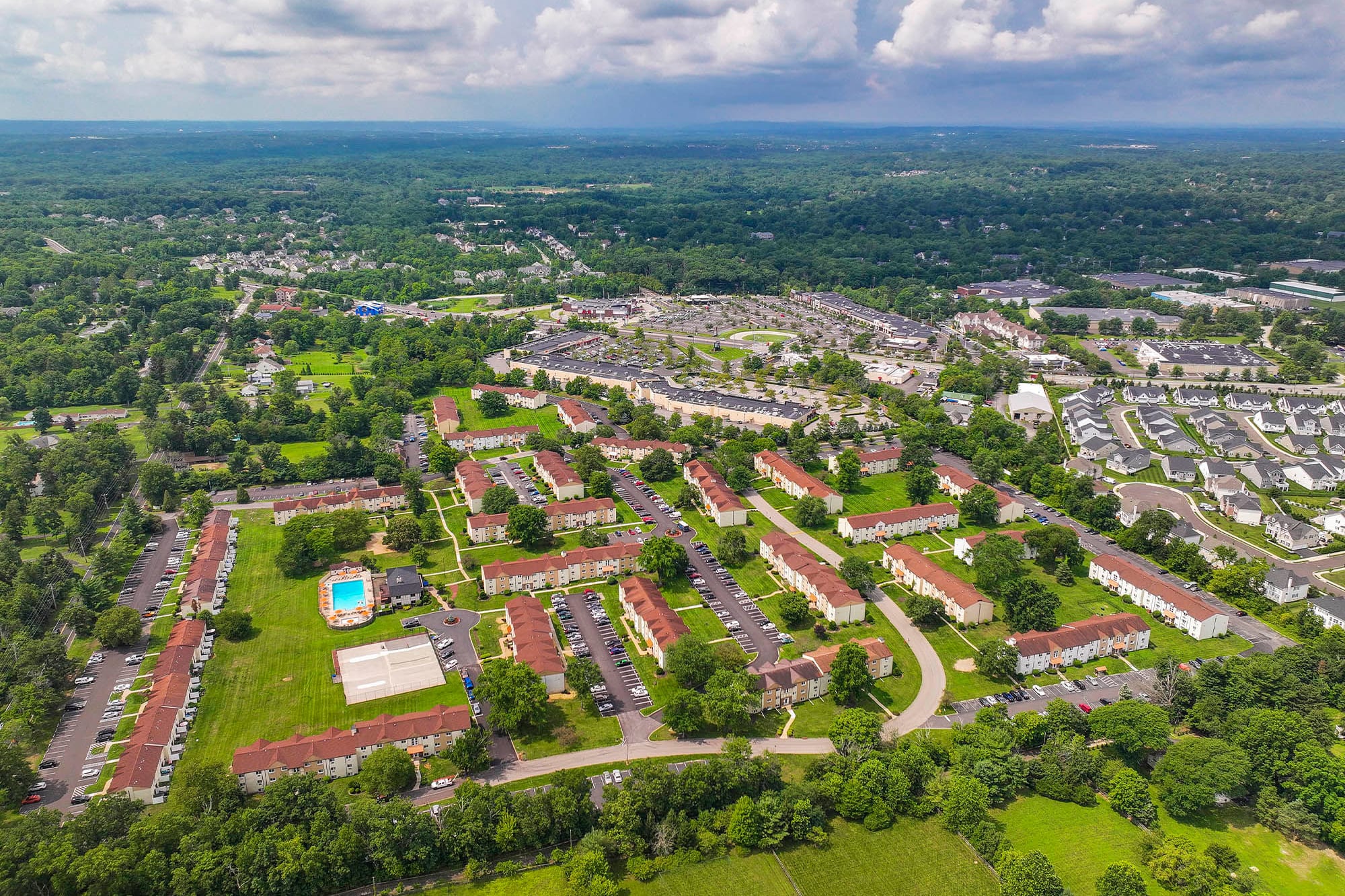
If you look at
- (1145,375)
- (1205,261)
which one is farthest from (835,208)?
(1145,375)

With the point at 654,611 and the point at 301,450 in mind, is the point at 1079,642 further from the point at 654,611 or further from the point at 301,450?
the point at 301,450

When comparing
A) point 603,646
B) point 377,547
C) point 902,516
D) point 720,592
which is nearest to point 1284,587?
point 902,516

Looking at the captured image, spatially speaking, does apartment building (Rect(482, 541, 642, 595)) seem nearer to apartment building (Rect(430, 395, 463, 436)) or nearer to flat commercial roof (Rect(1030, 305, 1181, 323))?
apartment building (Rect(430, 395, 463, 436))

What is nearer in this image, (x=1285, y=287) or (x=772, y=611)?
(x=772, y=611)

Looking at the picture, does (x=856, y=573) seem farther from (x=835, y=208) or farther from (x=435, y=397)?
(x=835, y=208)

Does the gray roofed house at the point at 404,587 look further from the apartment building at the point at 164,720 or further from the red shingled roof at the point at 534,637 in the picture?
the apartment building at the point at 164,720
